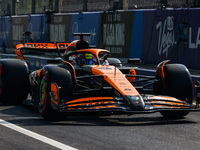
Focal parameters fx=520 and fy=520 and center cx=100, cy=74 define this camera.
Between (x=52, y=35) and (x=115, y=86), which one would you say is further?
(x=52, y=35)

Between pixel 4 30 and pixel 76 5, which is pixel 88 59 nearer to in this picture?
pixel 76 5

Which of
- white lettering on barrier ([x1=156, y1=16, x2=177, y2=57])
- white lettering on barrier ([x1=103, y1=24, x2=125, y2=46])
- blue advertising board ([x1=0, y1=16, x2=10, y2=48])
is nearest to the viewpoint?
white lettering on barrier ([x1=156, y1=16, x2=177, y2=57])

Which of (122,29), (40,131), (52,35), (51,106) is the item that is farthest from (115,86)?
(52,35)

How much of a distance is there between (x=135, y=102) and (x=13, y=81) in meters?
3.59

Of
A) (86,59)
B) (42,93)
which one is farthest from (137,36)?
(42,93)

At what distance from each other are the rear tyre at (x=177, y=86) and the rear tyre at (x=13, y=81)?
10.1 feet

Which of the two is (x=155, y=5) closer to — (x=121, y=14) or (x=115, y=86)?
(x=121, y=14)

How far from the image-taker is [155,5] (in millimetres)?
21031

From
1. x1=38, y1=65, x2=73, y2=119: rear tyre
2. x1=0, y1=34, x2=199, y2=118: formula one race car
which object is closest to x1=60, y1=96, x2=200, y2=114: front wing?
x1=0, y1=34, x2=199, y2=118: formula one race car

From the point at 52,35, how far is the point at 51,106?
20.4 metres

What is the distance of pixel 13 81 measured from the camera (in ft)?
35.6

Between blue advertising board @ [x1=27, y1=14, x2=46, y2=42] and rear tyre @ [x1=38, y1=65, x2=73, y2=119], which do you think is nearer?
rear tyre @ [x1=38, y1=65, x2=73, y2=119]

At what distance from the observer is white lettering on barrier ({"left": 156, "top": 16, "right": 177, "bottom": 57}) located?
19.3m

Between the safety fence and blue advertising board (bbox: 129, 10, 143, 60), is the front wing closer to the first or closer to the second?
the safety fence
